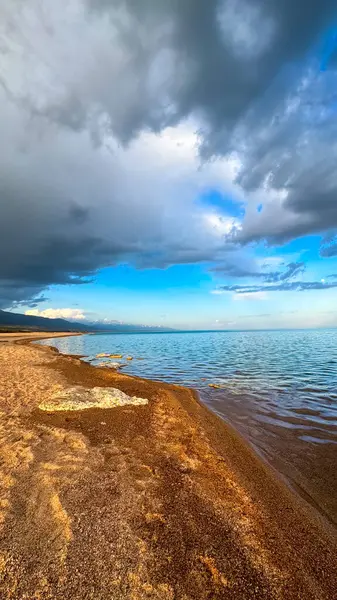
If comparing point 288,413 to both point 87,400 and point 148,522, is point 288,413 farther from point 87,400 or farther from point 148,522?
point 148,522

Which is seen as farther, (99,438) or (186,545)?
(99,438)

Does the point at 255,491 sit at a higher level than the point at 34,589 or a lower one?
lower

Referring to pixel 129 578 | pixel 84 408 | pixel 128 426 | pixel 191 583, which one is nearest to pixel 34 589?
pixel 129 578

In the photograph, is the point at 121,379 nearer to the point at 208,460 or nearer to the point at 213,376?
Answer: the point at 213,376

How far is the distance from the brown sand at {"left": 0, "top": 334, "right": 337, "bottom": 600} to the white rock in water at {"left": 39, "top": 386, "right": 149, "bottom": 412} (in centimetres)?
238

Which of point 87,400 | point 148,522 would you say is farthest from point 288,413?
point 148,522

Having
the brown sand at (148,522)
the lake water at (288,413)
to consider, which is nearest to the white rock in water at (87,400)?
the brown sand at (148,522)

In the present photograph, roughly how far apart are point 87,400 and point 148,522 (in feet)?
29.9

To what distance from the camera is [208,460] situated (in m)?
8.74

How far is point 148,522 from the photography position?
5.52m

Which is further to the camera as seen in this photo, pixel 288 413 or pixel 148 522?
pixel 288 413

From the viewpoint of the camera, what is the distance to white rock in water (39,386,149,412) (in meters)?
12.9

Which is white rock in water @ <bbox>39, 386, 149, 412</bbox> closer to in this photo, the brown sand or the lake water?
the brown sand

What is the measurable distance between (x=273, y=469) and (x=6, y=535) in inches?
295
